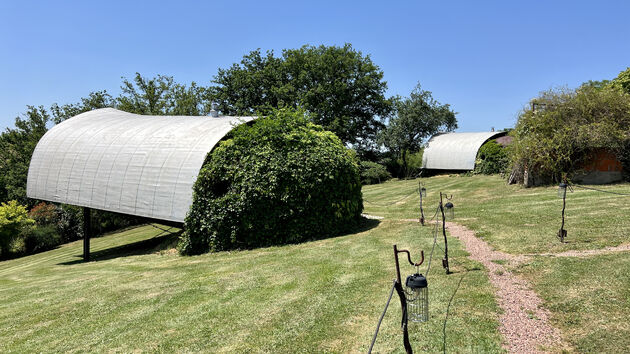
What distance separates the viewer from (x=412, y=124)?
141 feet

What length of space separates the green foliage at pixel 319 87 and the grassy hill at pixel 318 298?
28266 millimetres

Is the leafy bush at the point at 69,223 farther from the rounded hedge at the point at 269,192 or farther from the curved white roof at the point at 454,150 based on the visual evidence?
the curved white roof at the point at 454,150

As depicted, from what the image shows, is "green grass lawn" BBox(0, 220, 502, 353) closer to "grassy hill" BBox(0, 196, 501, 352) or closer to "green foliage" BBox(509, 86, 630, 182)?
"grassy hill" BBox(0, 196, 501, 352)

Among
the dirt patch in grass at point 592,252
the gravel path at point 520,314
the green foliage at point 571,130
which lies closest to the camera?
the gravel path at point 520,314

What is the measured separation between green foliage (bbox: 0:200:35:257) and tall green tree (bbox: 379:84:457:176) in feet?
116

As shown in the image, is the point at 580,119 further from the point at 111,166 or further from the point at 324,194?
the point at 111,166

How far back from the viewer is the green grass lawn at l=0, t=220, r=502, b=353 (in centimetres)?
538

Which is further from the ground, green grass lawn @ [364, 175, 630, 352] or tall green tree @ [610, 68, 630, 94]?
tall green tree @ [610, 68, 630, 94]

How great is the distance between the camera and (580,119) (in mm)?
17688

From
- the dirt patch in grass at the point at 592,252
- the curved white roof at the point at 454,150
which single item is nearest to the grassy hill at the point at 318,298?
the dirt patch in grass at the point at 592,252

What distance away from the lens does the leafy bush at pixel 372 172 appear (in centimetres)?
3788

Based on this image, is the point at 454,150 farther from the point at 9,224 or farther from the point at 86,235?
the point at 9,224

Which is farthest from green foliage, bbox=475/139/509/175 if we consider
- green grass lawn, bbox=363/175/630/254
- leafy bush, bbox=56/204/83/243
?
leafy bush, bbox=56/204/83/243

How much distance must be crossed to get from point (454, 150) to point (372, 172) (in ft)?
29.1
